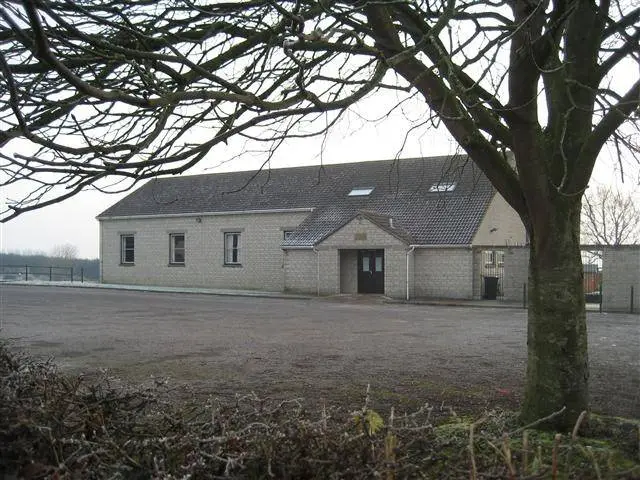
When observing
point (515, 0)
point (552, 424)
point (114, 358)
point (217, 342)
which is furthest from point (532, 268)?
point (217, 342)

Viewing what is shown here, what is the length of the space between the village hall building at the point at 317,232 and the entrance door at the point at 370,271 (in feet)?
0.15

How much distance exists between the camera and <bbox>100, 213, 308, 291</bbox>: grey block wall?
31.3m

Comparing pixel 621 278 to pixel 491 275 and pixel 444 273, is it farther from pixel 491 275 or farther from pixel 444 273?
pixel 444 273

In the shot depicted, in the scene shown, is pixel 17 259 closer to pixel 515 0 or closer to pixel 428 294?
pixel 428 294

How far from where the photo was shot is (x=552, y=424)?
15.8 feet

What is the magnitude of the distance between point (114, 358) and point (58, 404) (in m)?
6.99

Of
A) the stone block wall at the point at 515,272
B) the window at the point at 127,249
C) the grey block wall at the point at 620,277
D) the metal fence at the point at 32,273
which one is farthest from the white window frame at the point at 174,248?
the grey block wall at the point at 620,277

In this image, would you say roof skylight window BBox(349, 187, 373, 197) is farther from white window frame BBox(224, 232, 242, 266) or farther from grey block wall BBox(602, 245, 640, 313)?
grey block wall BBox(602, 245, 640, 313)

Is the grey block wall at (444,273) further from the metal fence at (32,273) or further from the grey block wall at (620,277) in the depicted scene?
the metal fence at (32,273)

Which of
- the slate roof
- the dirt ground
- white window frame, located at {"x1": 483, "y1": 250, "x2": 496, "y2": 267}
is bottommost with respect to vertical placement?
the dirt ground

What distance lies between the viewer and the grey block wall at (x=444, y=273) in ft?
A: 81.9

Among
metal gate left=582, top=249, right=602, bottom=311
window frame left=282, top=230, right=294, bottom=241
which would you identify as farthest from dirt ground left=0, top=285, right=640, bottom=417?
window frame left=282, top=230, right=294, bottom=241

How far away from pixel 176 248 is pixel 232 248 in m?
4.04

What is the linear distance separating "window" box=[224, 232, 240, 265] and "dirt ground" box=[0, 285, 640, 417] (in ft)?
42.8
